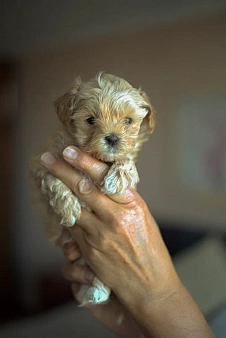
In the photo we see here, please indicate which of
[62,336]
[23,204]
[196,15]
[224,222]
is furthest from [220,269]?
[196,15]

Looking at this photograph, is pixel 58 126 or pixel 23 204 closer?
pixel 58 126

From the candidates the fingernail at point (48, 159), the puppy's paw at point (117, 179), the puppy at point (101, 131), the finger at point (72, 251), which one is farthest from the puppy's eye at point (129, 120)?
the finger at point (72, 251)

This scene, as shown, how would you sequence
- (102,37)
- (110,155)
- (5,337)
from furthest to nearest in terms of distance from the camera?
1. (102,37)
2. (5,337)
3. (110,155)

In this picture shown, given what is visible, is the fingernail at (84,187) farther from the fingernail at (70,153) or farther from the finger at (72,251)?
the finger at (72,251)

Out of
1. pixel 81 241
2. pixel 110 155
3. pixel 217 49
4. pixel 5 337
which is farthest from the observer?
pixel 217 49

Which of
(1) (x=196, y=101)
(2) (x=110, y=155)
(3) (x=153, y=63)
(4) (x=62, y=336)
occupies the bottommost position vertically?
(4) (x=62, y=336)

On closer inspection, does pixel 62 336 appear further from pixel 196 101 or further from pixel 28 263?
pixel 196 101
